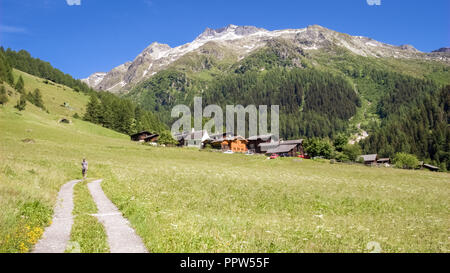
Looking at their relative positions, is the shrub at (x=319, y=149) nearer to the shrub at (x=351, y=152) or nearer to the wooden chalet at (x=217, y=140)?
the shrub at (x=351, y=152)

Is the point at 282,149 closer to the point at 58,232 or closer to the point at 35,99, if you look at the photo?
the point at 35,99

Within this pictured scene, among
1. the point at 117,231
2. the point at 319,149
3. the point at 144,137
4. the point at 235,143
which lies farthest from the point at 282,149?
the point at 117,231

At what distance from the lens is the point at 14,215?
35.6 feet

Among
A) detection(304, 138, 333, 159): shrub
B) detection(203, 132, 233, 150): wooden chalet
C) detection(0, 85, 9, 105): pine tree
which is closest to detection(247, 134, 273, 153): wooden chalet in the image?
detection(203, 132, 233, 150): wooden chalet

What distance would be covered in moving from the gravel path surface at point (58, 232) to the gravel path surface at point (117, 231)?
54.4 inches

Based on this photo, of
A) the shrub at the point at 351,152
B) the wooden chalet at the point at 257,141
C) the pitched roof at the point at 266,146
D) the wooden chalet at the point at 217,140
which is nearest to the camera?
the shrub at the point at 351,152

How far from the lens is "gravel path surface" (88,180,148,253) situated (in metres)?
9.31

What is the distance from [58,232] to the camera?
444 inches

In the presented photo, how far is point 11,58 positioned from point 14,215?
771 feet

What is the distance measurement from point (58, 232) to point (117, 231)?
7.41ft

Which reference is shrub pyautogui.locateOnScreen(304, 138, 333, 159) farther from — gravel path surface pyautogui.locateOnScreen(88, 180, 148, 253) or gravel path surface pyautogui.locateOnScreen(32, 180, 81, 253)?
gravel path surface pyautogui.locateOnScreen(32, 180, 81, 253)

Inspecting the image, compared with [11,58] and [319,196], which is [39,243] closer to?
[319,196]

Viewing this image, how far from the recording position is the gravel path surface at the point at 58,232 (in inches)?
366

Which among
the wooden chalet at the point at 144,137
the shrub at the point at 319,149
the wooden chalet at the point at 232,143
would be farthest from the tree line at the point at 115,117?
the shrub at the point at 319,149
